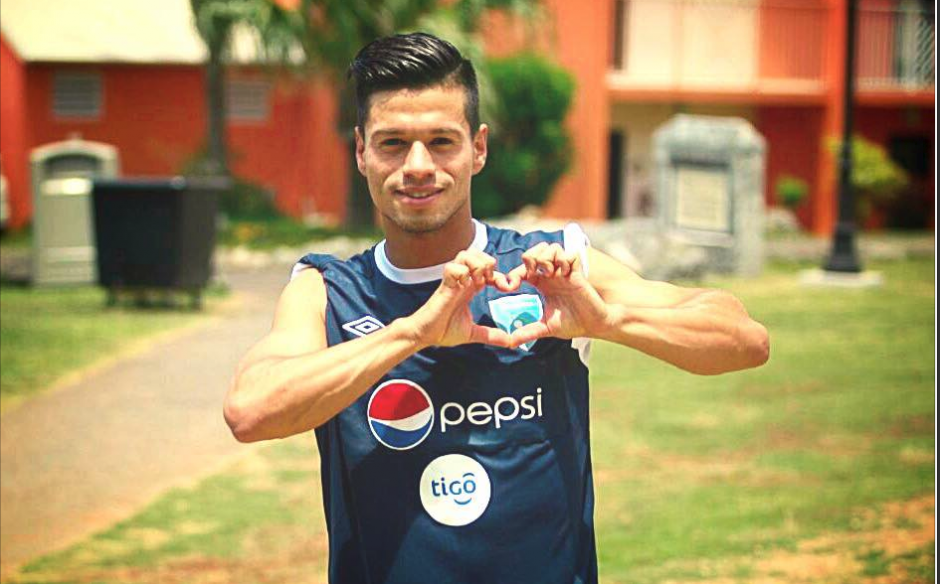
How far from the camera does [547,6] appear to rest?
25.7 metres

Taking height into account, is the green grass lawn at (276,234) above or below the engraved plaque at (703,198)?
below

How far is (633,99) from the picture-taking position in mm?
28000

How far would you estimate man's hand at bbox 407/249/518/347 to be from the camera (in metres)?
2.63

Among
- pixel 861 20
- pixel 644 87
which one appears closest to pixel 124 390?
pixel 644 87

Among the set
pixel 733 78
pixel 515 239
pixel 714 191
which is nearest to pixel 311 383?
pixel 515 239

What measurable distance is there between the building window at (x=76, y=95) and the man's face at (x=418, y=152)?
55.4 ft

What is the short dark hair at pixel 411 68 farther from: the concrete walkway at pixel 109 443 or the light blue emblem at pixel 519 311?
the concrete walkway at pixel 109 443

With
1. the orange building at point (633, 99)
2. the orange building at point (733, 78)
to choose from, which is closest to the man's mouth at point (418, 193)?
the orange building at point (633, 99)

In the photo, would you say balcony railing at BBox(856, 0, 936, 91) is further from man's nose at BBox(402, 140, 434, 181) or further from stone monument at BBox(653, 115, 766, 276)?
man's nose at BBox(402, 140, 434, 181)

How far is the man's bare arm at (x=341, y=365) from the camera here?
2.64 metres

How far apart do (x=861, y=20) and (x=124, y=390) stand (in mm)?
22232

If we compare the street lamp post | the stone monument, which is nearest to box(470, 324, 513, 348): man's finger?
the stone monument

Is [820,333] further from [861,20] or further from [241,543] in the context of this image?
[861,20]

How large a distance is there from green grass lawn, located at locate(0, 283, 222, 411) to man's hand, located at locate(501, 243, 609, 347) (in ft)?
23.8
